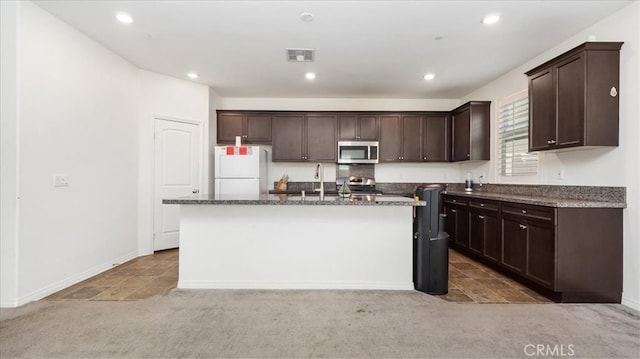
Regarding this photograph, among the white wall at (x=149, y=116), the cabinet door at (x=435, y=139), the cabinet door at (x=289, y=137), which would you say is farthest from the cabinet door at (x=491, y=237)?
the white wall at (x=149, y=116)

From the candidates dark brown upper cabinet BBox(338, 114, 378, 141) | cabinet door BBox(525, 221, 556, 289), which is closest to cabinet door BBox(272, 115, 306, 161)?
dark brown upper cabinet BBox(338, 114, 378, 141)

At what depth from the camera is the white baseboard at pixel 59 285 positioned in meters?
2.64

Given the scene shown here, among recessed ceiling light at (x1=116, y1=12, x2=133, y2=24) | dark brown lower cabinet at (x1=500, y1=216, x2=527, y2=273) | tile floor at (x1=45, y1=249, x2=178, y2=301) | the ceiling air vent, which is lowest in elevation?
tile floor at (x1=45, y1=249, x2=178, y2=301)

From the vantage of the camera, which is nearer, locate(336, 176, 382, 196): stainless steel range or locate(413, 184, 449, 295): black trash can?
locate(413, 184, 449, 295): black trash can

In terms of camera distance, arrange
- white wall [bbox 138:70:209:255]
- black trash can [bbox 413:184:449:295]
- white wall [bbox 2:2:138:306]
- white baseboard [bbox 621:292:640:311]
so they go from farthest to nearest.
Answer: white wall [bbox 138:70:209:255]
black trash can [bbox 413:184:449:295]
white wall [bbox 2:2:138:306]
white baseboard [bbox 621:292:640:311]

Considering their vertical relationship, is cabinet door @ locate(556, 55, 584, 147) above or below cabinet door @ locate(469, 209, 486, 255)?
above

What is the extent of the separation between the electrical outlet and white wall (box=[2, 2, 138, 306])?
44 millimetres

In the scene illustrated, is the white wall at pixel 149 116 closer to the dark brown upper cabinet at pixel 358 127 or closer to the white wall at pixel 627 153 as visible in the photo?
the dark brown upper cabinet at pixel 358 127

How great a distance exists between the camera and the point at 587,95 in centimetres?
276

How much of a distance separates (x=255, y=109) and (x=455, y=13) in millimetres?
3831

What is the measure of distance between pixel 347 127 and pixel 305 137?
2.57ft

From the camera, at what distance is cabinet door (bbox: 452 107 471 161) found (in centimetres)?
494

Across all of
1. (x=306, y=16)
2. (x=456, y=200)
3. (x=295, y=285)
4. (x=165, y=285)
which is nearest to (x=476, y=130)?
(x=456, y=200)

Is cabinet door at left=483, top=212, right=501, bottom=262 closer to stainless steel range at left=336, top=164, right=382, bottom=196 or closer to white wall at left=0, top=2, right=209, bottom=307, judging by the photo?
stainless steel range at left=336, top=164, right=382, bottom=196
